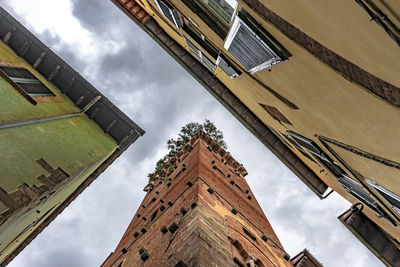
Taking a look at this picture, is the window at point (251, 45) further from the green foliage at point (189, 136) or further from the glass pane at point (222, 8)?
the green foliage at point (189, 136)

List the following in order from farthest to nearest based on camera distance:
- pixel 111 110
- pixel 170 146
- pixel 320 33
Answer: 1. pixel 170 146
2. pixel 111 110
3. pixel 320 33

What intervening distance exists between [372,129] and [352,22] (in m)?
1.90

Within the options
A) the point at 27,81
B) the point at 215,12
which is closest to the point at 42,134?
the point at 27,81

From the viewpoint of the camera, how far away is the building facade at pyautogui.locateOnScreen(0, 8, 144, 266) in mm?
6863

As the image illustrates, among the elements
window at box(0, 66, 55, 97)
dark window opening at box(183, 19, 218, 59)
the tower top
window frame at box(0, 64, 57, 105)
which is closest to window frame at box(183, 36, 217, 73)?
dark window opening at box(183, 19, 218, 59)

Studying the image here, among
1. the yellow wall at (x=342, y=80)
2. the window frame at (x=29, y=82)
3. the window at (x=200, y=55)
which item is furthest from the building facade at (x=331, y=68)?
the window frame at (x=29, y=82)

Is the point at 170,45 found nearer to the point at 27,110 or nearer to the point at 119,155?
the point at 119,155

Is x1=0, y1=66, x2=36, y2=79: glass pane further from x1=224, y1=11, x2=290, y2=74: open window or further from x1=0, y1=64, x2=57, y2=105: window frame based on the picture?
x1=224, y1=11, x2=290, y2=74: open window

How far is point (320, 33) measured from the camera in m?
3.51

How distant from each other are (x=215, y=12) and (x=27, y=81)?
7.44m

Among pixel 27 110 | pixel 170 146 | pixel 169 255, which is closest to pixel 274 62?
pixel 169 255

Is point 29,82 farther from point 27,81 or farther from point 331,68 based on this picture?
point 331,68

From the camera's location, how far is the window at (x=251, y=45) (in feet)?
14.9

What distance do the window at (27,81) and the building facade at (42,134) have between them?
0.04 meters
